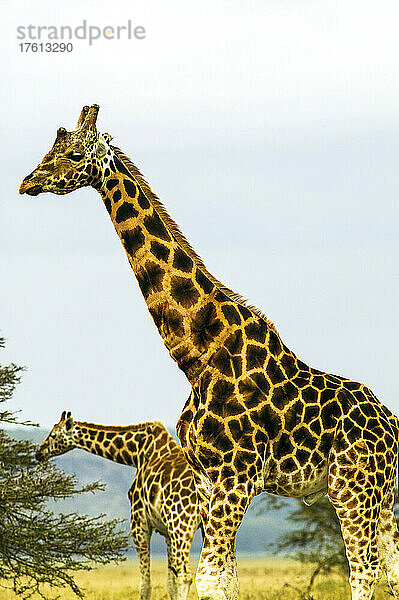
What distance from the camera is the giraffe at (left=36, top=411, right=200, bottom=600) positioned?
10852mm

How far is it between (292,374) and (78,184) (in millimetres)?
2003

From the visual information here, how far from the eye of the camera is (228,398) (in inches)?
281

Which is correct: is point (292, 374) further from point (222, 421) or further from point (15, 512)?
point (15, 512)

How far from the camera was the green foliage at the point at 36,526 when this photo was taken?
527 inches

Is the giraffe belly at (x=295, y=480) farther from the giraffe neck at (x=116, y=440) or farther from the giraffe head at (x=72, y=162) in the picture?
the giraffe neck at (x=116, y=440)

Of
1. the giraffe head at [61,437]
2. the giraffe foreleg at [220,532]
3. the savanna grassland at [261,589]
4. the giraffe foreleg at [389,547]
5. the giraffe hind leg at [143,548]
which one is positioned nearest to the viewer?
the giraffe foreleg at [220,532]

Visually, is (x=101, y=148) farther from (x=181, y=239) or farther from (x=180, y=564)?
(x=180, y=564)

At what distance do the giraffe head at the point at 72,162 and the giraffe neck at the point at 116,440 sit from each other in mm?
5393

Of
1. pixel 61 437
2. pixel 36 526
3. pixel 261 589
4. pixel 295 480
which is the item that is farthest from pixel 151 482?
pixel 261 589

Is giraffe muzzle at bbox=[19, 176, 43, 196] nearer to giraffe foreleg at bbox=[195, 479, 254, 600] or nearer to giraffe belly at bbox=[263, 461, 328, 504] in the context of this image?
giraffe foreleg at bbox=[195, 479, 254, 600]

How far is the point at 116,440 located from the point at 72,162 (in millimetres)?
5753

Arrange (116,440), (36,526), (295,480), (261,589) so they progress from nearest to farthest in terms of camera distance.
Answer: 1. (295,480)
2. (116,440)
3. (36,526)
4. (261,589)

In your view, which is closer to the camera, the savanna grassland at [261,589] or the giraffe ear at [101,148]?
the giraffe ear at [101,148]

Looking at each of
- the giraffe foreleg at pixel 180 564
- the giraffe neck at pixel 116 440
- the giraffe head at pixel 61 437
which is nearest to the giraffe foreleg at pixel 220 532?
the giraffe foreleg at pixel 180 564
